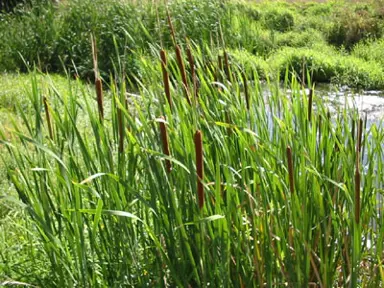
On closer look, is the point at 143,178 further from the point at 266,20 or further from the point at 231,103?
the point at 266,20

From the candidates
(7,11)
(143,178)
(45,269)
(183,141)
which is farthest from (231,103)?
(7,11)

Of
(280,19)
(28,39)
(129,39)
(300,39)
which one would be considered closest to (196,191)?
(129,39)

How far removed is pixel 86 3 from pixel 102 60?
1.09 m

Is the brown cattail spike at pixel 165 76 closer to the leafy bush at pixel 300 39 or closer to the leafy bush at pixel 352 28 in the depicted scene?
the leafy bush at pixel 300 39

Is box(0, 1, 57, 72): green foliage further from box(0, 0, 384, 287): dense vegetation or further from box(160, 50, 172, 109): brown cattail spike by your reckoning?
box(160, 50, 172, 109): brown cattail spike

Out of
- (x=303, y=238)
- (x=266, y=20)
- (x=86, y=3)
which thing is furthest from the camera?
(x=266, y=20)

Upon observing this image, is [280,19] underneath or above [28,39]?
underneath

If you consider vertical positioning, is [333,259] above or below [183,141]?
below

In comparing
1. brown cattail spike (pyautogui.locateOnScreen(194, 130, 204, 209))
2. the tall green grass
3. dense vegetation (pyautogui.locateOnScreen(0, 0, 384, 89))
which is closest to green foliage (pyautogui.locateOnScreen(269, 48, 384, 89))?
dense vegetation (pyautogui.locateOnScreen(0, 0, 384, 89))

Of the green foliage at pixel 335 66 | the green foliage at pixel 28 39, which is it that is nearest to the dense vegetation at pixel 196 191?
the green foliage at pixel 335 66

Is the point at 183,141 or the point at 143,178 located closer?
the point at 183,141

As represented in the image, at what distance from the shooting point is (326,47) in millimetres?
10547

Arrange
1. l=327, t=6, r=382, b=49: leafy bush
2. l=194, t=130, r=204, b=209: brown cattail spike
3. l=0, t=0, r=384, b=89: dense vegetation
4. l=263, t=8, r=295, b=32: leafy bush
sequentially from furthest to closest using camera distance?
l=263, t=8, r=295, b=32: leafy bush → l=327, t=6, r=382, b=49: leafy bush → l=0, t=0, r=384, b=89: dense vegetation → l=194, t=130, r=204, b=209: brown cattail spike

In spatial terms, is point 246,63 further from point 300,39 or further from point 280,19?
point 280,19
